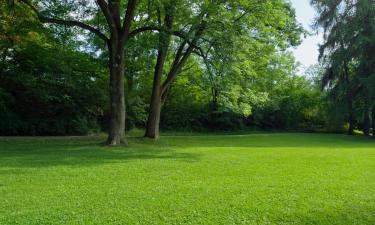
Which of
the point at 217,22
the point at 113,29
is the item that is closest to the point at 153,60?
the point at 113,29

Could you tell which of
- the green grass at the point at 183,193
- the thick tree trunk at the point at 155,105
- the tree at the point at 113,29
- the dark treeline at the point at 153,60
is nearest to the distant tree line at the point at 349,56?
the dark treeline at the point at 153,60

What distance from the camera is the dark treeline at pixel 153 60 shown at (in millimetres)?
→ 16984

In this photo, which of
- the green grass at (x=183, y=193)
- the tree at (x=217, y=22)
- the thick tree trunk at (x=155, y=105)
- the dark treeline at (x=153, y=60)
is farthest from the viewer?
the thick tree trunk at (x=155, y=105)

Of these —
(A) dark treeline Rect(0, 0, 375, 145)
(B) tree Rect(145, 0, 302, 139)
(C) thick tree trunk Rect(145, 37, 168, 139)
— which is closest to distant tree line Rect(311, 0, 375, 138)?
(A) dark treeline Rect(0, 0, 375, 145)

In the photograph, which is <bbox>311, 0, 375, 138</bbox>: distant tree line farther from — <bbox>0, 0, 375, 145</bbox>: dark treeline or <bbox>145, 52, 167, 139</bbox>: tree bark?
<bbox>145, 52, 167, 139</bbox>: tree bark

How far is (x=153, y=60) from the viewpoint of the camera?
25047 mm

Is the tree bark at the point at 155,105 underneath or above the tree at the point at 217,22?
underneath

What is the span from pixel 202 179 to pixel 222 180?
0.44 m

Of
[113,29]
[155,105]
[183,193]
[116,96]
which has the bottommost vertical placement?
[183,193]

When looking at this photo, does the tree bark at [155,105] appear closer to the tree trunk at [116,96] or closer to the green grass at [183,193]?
the tree trunk at [116,96]

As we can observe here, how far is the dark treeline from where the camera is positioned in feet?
55.7

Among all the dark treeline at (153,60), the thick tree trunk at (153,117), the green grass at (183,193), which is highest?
the dark treeline at (153,60)

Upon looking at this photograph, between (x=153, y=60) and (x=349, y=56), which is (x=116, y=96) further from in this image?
(x=349, y=56)

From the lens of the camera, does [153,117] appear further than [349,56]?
No
